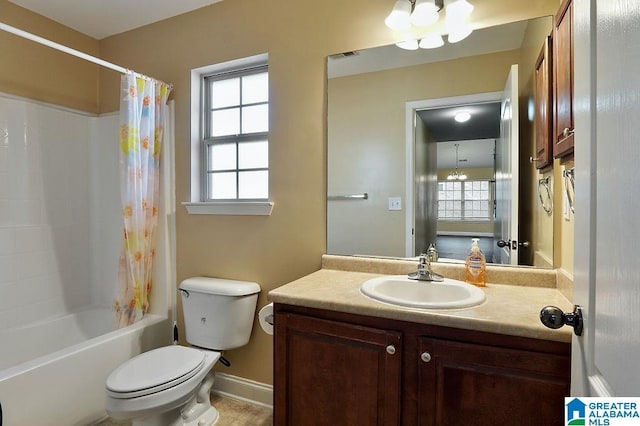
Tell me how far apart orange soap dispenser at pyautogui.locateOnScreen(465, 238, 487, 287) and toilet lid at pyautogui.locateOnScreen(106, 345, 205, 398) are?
1369mm

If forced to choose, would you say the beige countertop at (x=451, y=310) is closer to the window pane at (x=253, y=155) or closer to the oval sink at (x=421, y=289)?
the oval sink at (x=421, y=289)

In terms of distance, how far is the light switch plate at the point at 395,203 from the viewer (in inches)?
71.0

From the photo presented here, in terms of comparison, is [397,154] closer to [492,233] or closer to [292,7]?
[492,233]

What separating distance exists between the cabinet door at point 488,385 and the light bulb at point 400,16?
1.43 m

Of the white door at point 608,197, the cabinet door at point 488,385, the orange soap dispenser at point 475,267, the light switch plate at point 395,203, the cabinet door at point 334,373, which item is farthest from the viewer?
the light switch plate at point 395,203

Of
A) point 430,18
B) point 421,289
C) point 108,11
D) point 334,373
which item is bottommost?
point 334,373

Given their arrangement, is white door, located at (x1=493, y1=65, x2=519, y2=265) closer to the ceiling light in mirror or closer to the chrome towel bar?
the ceiling light in mirror

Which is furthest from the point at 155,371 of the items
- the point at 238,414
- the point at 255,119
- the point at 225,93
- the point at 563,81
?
the point at 563,81

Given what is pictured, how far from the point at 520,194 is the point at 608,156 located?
3.34 feet

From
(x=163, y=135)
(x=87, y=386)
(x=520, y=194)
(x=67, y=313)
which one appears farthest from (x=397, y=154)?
(x=67, y=313)

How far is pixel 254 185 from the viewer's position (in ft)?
7.31

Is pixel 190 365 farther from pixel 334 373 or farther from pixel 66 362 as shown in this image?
pixel 334 373

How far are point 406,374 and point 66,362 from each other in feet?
5.55

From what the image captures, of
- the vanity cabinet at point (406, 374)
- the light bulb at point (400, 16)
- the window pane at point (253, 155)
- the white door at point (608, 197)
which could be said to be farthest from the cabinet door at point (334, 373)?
the light bulb at point (400, 16)
